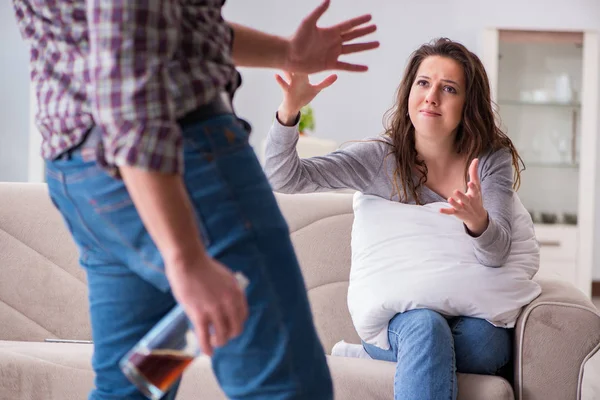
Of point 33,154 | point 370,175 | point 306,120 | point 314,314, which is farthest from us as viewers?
point 33,154

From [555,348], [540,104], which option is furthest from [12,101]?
[555,348]

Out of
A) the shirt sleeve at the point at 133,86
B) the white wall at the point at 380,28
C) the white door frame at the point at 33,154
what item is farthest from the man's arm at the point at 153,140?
the white wall at the point at 380,28

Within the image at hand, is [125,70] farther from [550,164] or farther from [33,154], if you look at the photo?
[550,164]

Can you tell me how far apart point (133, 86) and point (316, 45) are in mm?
335

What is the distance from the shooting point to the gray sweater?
1761 mm

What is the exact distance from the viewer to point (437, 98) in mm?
1977

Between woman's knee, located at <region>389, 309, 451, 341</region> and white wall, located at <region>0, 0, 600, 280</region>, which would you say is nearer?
woman's knee, located at <region>389, 309, 451, 341</region>

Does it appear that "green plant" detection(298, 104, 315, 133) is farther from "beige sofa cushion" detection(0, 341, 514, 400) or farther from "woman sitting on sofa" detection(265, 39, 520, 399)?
"beige sofa cushion" detection(0, 341, 514, 400)

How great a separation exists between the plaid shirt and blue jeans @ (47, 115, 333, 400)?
0.03 metres

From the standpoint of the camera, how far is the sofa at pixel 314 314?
5.60 ft

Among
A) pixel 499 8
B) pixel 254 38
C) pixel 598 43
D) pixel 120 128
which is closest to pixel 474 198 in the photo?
pixel 254 38

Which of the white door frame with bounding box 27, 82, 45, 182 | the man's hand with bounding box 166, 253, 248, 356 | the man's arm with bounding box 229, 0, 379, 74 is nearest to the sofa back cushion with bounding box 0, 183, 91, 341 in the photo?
the man's arm with bounding box 229, 0, 379, 74

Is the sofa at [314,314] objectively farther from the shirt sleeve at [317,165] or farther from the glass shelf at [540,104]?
the glass shelf at [540,104]

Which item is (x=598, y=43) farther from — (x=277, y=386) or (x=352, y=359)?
(x=277, y=386)
